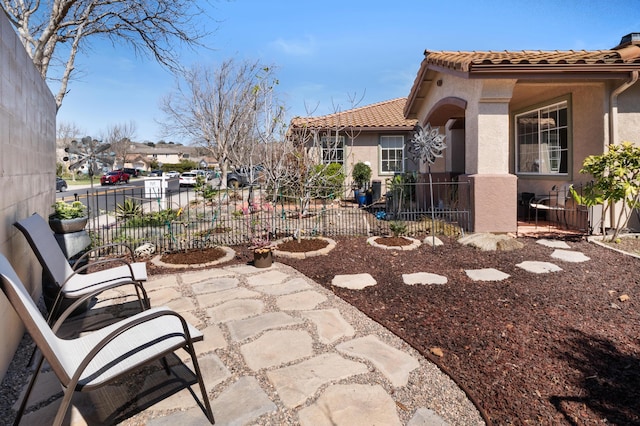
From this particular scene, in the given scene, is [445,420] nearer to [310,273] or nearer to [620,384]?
[620,384]

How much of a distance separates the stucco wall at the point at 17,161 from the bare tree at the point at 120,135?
182 ft

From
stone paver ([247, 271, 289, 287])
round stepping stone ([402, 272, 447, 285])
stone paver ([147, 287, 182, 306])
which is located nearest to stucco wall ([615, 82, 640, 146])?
round stepping stone ([402, 272, 447, 285])

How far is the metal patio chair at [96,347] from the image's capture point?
5.51 ft

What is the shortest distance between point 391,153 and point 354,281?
41.3ft

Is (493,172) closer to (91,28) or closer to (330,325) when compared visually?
(330,325)

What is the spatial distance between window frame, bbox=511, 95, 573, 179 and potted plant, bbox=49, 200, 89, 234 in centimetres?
964

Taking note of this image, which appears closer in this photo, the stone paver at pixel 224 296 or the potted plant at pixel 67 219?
the stone paver at pixel 224 296

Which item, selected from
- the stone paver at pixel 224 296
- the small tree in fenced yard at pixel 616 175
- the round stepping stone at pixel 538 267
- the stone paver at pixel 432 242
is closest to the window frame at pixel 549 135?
the small tree in fenced yard at pixel 616 175

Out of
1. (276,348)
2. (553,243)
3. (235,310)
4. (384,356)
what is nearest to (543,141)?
(553,243)

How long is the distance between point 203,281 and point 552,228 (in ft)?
25.2

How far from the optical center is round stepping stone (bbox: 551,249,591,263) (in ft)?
18.4

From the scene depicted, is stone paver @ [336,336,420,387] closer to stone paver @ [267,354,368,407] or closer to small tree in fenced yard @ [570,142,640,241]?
stone paver @ [267,354,368,407]

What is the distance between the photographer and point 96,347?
70.0 inches

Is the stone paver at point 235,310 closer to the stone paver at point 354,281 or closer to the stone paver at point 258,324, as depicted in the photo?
the stone paver at point 258,324
